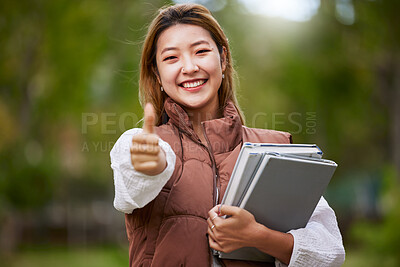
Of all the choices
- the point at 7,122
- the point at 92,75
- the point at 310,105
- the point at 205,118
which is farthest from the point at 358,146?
the point at 205,118

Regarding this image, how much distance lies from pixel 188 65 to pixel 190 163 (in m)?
0.39

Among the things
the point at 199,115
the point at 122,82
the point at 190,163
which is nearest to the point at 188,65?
the point at 199,115

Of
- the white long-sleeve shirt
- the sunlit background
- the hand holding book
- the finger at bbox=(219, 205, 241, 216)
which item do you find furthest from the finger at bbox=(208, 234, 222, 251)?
the sunlit background

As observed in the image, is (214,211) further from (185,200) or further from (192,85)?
(192,85)

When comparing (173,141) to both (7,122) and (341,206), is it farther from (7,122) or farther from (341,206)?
(341,206)

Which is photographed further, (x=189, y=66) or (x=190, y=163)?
(x=189, y=66)

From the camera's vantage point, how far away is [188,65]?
1952 millimetres

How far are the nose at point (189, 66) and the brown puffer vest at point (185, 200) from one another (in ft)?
0.46

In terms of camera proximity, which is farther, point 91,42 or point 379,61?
point 91,42

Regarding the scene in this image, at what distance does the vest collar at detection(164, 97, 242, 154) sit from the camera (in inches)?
74.8

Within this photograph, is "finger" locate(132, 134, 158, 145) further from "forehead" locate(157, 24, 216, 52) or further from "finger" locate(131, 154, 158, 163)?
"forehead" locate(157, 24, 216, 52)

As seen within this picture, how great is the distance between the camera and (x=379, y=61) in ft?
37.2

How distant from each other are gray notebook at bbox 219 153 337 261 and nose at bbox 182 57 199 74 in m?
0.54

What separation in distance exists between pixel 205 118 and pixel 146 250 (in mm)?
609
